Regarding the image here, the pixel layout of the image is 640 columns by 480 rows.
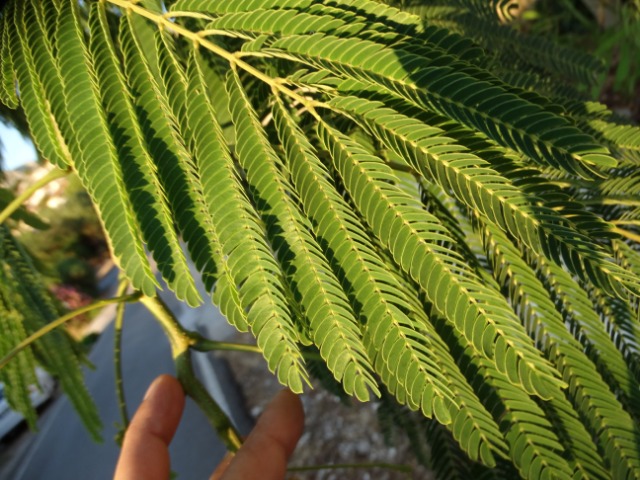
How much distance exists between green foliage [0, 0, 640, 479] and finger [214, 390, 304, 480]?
402 mm

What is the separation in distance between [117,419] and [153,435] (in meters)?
4.46

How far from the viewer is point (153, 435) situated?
1.15 metres

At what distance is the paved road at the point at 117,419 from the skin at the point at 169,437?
2.68 meters

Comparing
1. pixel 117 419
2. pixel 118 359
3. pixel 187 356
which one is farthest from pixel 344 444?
pixel 187 356

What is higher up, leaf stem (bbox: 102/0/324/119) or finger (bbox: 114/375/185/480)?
leaf stem (bbox: 102/0/324/119)

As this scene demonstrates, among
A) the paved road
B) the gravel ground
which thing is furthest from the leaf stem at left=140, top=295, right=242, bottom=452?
the paved road

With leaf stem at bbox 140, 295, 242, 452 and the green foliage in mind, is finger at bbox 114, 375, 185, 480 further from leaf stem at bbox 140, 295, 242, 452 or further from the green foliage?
the green foliage

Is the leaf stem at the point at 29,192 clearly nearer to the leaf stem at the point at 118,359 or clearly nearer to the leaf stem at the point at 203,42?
the leaf stem at the point at 118,359

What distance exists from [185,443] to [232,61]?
4072 millimetres

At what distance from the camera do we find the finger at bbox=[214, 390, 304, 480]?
1020 mm

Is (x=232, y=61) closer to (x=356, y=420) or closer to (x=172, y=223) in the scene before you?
(x=172, y=223)

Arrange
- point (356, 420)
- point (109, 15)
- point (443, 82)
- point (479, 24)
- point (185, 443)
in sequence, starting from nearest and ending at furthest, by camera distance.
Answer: point (443, 82) < point (109, 15) < point (479, 24) < point (356, 420) < point (185, 443)

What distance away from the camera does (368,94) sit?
763 millimetres

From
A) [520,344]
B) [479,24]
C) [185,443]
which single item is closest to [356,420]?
[185,443]
